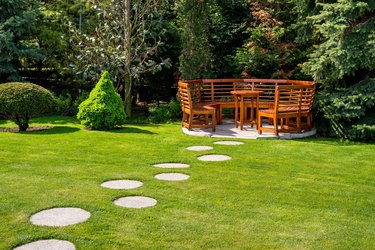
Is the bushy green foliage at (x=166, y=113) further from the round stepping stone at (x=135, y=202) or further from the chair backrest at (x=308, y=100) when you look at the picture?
the round stepping stone at (x=135, y=202)

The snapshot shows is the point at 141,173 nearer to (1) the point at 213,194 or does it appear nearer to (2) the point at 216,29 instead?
Result: (1) the point at 213,194

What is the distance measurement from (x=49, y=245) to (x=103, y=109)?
6.38 metres

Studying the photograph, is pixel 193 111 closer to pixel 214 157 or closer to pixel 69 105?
pixel 214 157

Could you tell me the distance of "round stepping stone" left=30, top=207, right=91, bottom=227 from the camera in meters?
4.02

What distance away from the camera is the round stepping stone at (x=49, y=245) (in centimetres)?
351

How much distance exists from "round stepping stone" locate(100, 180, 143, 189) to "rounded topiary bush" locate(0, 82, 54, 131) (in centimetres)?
463

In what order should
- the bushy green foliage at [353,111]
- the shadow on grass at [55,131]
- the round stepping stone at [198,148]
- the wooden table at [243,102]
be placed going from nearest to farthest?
the round stepping stone at [198,148] → the bushy green foliage at [353,111] → the shadow on grass at [55,131] → the wooden table at [243,102]

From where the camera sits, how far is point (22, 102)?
9.24 metres

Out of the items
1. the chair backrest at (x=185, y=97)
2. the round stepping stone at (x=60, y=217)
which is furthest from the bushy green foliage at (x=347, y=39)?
the round stepping stone at (x=60, y=217)

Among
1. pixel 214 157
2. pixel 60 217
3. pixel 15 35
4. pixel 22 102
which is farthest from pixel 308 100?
pixel 15 35

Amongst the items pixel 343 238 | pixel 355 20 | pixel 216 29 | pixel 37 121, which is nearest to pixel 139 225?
pixel 343 238

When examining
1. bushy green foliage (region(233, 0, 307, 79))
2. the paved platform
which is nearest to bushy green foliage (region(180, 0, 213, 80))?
bushy green foliage (region(233, 0, 307, 79))

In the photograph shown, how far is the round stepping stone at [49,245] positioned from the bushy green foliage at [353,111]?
674cm

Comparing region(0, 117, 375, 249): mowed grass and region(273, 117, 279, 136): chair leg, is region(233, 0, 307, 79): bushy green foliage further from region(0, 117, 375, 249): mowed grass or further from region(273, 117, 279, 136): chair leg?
region(0, 117, 375, 249): mowed grass
